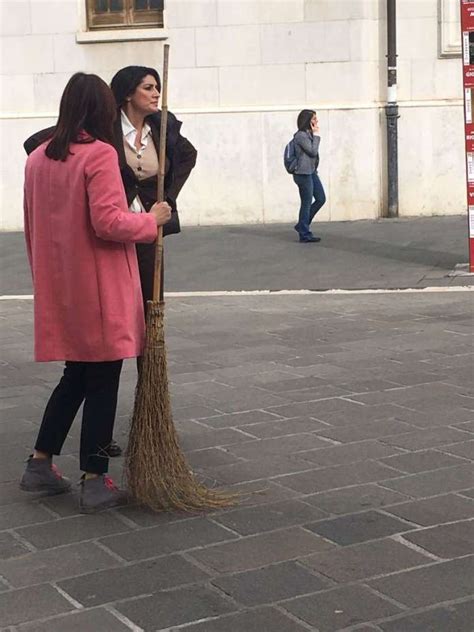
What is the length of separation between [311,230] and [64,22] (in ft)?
15.1

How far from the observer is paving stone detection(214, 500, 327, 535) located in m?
4.48

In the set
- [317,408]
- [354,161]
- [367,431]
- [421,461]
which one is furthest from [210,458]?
[354,161]

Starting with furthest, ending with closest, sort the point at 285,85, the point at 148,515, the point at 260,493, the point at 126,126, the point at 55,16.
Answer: the point at 55,16 < the point at 285,85 < the point at 126,126 < the point at 260,493 < the point at 148,515

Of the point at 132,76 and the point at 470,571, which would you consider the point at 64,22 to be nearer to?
the point at 132,76

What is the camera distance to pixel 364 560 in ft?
13.3

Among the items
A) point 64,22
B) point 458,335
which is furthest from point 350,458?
point 64,22

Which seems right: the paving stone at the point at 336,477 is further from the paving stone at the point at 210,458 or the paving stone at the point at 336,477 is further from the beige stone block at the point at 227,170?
the beige stone block at the point at 227,170

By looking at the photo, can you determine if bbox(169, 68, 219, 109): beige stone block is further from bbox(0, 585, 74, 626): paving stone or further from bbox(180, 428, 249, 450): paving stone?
bbox(0, 585, 74, 626): paving stone

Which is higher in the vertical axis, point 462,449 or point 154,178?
point 154,178

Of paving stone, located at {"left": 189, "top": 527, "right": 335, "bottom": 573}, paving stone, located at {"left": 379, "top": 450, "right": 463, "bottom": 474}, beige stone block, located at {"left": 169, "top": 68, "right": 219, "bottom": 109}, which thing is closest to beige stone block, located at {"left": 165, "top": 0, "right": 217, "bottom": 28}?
beige stone block, located at {"left": 169, "top": 68, "right": 219, "bottom": 109}

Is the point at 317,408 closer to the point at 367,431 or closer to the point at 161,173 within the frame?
the point at 367,431

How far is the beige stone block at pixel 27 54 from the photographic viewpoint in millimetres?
16828

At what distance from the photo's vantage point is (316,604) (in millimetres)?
3701

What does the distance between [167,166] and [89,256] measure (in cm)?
87
